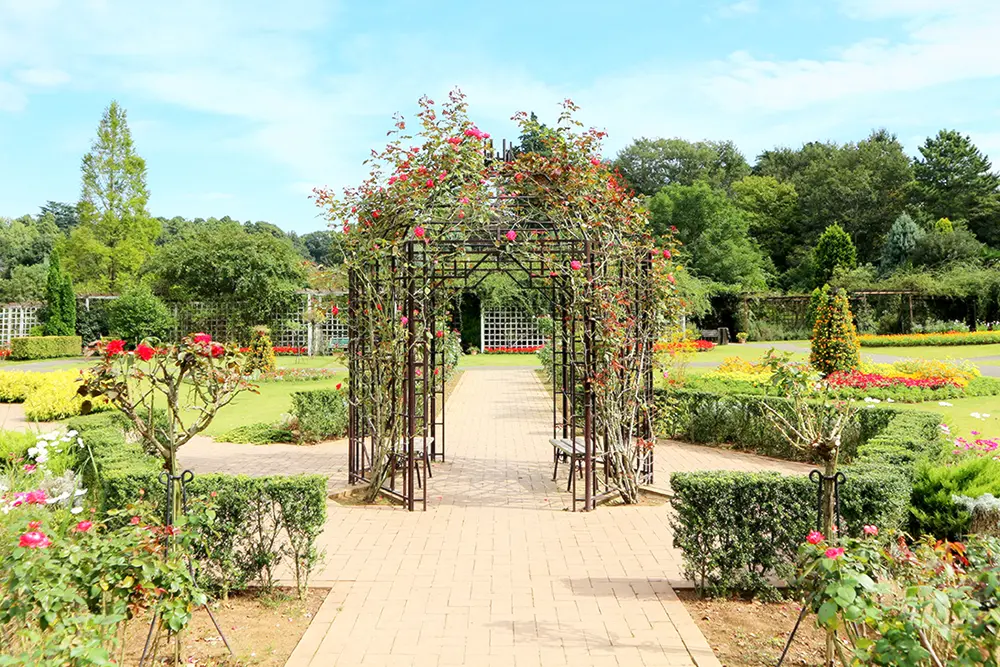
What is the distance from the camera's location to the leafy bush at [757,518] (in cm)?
387

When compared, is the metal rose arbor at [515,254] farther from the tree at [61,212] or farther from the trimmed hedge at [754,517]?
the tree at [61,212]

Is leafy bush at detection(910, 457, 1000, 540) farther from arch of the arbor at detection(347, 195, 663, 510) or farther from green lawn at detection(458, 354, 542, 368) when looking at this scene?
green lawn at detection(458, 354, 542, 368)

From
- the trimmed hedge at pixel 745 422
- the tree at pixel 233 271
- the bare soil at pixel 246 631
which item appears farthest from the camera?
the tree at pixel 233 271

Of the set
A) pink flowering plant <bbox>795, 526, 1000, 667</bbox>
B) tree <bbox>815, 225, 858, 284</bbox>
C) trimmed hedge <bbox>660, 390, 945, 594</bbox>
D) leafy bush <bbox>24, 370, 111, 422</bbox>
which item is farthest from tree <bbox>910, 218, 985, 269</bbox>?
pink flowering plant <bbox>795, 526, 1000, 667</bbox>

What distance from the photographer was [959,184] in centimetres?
3728

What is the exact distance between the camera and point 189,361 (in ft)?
11.0

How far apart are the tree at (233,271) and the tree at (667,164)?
26699 mm

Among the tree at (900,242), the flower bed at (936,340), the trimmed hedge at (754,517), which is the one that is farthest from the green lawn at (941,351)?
the trimmed hedge at (754,517)

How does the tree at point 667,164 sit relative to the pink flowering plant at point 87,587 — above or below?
above

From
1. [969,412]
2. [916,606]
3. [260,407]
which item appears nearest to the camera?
[916,606]

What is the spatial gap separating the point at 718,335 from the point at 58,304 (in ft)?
84.5

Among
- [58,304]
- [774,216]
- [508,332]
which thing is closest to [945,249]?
[774,216]

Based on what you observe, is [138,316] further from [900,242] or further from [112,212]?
[900,242]

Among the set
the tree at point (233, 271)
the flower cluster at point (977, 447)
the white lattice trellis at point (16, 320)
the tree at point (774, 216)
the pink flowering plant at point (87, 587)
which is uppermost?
the tree at point (774, 216)
